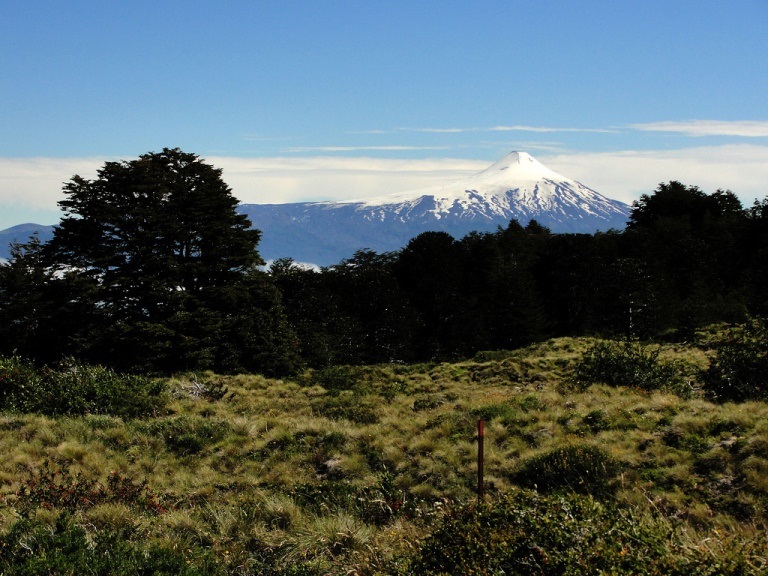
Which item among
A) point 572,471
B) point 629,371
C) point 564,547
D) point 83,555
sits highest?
point 564,547

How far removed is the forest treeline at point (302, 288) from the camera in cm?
3222

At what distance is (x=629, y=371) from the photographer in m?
19.9

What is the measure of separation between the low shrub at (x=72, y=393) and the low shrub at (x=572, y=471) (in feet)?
40.0

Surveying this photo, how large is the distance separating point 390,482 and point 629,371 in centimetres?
1271

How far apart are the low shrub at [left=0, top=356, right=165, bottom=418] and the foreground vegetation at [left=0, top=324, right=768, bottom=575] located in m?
0.09

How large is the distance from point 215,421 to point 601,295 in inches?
1666

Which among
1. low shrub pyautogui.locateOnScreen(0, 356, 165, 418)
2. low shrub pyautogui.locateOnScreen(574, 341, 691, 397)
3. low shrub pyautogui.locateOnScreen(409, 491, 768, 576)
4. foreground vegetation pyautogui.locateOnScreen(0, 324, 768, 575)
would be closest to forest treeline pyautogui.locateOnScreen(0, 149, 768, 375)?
low shrub pyautogui.locateOnScreen(0, 356, 165, 418)

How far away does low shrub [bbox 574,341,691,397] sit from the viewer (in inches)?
753

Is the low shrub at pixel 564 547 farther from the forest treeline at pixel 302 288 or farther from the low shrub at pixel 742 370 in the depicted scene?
the forest treeline at pixel 302 288

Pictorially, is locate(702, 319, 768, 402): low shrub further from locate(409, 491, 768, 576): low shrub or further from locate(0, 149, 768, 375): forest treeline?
locate(409, 491, 768, 576): low shrub

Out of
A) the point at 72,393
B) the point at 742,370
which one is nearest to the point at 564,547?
the point at 742,370

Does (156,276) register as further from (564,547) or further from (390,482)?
(564,547)

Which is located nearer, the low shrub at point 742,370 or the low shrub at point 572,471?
the low shrub at point 572,471

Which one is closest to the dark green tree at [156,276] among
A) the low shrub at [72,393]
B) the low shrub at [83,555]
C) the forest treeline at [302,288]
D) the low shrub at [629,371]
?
the forest treeline at [302,288]
